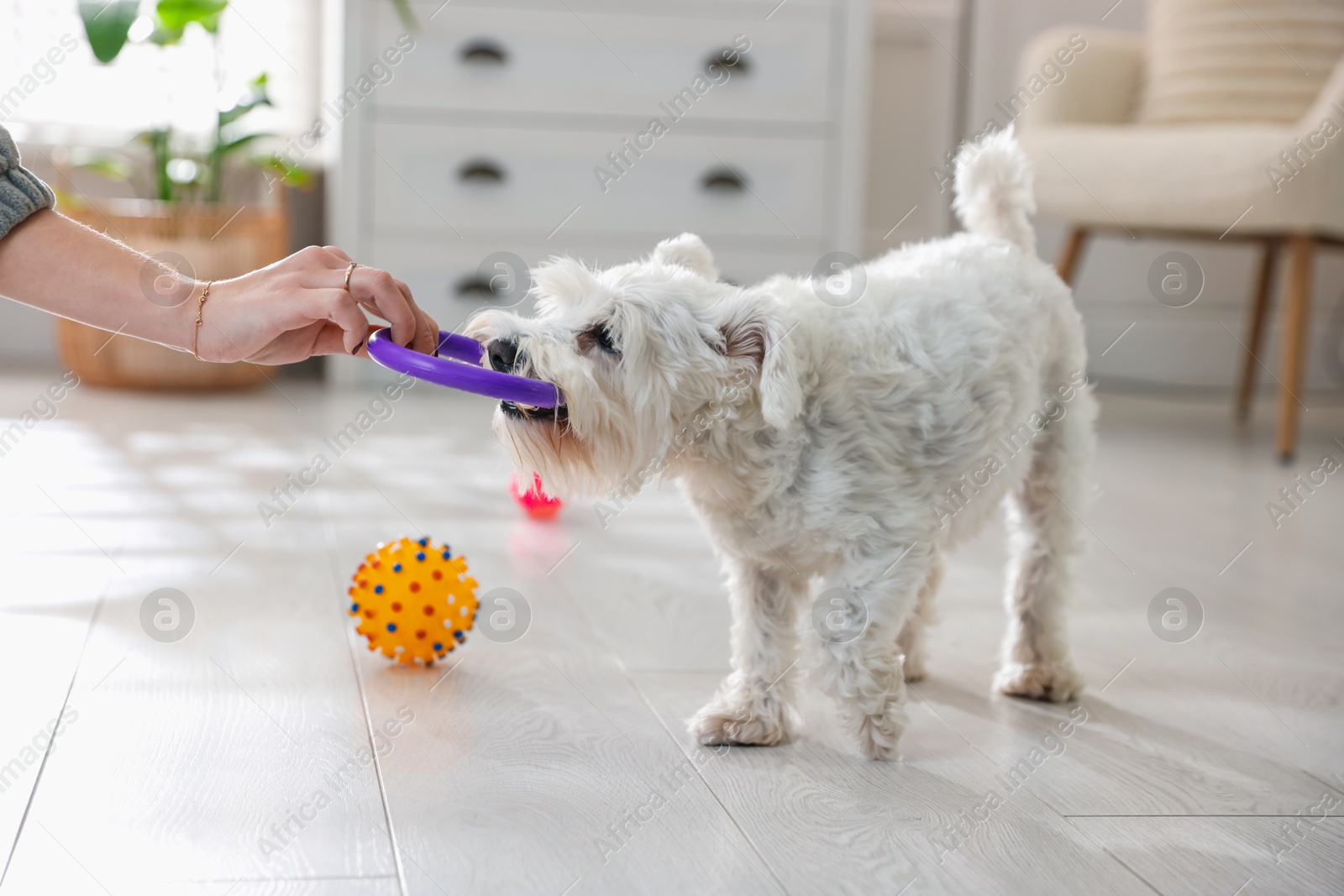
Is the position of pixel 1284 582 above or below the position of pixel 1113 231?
below

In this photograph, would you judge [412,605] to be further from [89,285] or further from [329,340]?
[89,285]

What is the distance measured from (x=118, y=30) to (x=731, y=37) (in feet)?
5.94

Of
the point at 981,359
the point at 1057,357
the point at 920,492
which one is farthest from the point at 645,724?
the point at 1057,357

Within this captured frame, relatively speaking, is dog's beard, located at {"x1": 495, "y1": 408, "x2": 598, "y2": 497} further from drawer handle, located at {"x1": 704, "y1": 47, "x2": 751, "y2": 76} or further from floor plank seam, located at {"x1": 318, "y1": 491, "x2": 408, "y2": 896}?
drawer handle, located at {"x1": 704, "y1": 47, "x2": 751, "y2": 76}

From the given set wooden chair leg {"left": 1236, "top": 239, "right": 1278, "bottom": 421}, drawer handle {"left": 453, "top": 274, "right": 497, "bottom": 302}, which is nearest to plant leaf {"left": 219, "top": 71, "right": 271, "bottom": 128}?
drawer handle {"left": 453, "top": 274, "right": 497, "bottom": 302}

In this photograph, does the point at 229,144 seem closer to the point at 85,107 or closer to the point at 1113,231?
the point at 85,107

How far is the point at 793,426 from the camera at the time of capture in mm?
1367

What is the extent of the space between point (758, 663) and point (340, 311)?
0.63 metres

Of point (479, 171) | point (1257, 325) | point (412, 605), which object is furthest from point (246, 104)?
point (1257, 325)

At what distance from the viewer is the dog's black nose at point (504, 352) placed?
130 centimetres

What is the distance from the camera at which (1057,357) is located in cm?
166

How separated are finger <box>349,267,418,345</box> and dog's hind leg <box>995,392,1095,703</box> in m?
0.85

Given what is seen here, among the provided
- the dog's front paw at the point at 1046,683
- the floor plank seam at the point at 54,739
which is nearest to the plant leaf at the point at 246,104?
the floor plank seam at the point at 54,739

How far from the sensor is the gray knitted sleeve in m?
1.27
